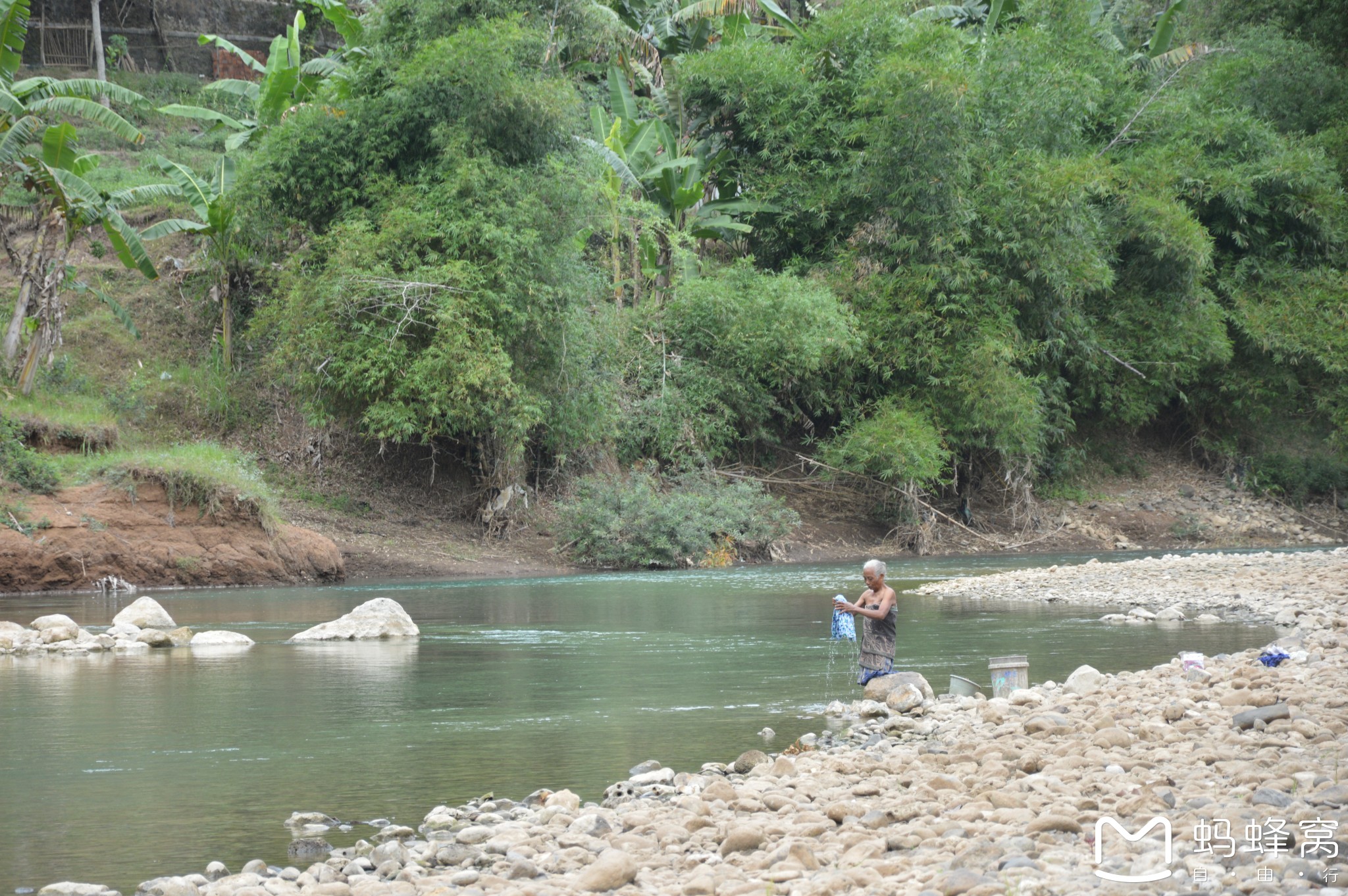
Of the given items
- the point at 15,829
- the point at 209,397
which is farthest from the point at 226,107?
the point at 15,829

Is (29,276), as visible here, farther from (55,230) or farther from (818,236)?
(818,236)

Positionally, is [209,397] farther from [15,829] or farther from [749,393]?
[15,829]

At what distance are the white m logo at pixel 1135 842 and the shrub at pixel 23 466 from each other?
58.7ft

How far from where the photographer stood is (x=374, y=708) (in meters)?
8.83

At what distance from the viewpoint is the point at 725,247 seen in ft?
109

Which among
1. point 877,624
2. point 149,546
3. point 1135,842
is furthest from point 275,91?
point 1135,842

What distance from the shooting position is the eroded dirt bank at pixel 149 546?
18203 mm

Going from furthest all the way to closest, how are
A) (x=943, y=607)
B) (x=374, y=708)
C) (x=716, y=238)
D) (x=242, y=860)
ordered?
(x=716, y=238) → (x=943, y=607) → (x=374, y=708) → (x=242, y=860)

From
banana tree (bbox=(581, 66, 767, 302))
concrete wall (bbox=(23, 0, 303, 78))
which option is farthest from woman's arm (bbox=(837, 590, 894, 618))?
concrete wall (bbox=(23, 0, 303, 78))

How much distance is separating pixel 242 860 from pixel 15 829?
4.26 ft

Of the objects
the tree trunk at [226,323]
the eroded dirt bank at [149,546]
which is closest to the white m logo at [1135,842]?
the eroded dirt bank at [149,546]

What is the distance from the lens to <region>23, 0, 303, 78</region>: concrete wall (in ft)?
119

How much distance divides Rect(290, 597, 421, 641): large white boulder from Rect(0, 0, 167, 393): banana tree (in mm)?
10576

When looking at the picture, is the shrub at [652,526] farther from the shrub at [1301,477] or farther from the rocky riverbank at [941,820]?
the shrub at [1301,477]
